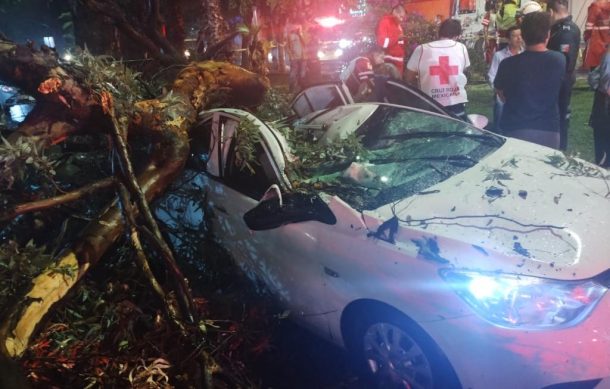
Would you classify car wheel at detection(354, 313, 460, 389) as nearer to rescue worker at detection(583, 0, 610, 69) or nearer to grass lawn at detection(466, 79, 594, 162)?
grass lawn at detection(466, 79, 594, 162)

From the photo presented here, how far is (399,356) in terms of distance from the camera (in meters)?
2.49

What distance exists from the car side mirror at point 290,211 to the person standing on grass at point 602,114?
3.78 metres

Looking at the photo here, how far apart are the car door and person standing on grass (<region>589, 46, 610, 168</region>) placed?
3728mm

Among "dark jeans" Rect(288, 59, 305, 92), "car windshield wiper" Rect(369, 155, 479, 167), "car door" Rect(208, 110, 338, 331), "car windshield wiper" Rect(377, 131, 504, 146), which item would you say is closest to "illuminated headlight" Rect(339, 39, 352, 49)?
"dark jeans" Rect(288, 59, 305, 92)

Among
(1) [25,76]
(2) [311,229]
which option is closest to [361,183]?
(2) [311,229]

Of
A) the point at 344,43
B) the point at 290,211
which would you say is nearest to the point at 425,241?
the point at 290,211

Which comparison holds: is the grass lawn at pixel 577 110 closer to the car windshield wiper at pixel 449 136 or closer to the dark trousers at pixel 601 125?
the dark trousers at pixel 601 125

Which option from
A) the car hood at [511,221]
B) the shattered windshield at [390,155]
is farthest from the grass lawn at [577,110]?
the car hood at [511,221]

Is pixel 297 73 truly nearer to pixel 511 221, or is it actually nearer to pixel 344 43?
pixel 344 43

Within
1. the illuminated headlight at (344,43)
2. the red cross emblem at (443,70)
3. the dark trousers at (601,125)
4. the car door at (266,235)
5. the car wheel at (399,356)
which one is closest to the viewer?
the car wheel at (399,356)

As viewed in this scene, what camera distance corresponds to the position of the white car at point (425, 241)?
2.10 metres

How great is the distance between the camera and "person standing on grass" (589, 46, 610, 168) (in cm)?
488

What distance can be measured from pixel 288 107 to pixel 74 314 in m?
2.98

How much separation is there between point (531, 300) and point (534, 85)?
2.67m
